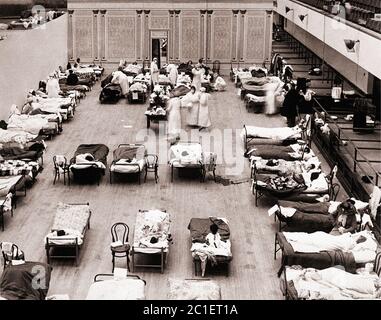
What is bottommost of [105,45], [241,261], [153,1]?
[241,261]

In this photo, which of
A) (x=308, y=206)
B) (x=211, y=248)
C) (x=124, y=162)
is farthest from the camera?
(x=124, y=162)

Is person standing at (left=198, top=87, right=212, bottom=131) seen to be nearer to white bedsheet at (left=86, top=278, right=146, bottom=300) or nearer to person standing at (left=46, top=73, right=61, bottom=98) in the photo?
person standing at (left=46, top=73, right=61, bottom=98)

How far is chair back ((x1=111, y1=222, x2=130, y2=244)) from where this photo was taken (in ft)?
38.1

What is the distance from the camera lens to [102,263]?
36.7ft

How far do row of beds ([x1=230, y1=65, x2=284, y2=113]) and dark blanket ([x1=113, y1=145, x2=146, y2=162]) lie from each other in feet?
22.5

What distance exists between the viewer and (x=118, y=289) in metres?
9.27

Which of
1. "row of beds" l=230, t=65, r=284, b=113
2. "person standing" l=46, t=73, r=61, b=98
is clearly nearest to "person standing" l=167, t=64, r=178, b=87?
"row of beds" l=230, t=65, r=284, b=113

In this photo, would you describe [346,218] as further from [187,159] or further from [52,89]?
[52,89]

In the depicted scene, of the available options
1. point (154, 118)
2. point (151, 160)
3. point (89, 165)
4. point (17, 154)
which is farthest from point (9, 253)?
point (154, 118)

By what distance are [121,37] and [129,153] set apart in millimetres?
13795
